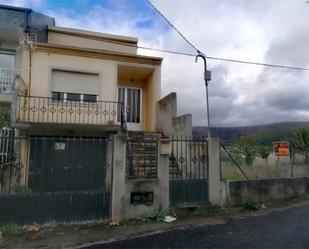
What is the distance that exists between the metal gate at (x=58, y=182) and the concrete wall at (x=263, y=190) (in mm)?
3521

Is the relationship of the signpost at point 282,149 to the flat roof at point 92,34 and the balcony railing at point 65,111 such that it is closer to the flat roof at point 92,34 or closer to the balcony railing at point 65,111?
the balcony railing at point 65,111

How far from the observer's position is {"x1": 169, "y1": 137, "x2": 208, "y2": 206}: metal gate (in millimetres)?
7754

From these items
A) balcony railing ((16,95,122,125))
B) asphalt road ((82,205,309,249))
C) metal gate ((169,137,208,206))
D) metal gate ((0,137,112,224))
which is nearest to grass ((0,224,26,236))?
metal gate ((0,137,112,224))

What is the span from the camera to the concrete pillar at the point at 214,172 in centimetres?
807

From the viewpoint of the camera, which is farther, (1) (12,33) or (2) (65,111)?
(1) (12,33)

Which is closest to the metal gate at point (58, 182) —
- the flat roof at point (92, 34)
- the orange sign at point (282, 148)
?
the orange sign at point (282, 148)

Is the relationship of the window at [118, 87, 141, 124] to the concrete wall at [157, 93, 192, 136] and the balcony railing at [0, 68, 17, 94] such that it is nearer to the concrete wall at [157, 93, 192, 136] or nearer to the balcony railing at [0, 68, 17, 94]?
the concrete wall at [157, 93, 192, 136]

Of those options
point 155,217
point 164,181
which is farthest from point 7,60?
point 155,217

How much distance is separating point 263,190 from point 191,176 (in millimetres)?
2520

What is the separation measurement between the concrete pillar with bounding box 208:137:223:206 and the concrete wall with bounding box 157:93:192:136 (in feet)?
8.99

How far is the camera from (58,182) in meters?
6.85

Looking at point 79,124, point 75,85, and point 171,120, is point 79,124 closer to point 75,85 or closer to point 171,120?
point 75,85

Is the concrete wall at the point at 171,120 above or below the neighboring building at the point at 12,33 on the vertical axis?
below

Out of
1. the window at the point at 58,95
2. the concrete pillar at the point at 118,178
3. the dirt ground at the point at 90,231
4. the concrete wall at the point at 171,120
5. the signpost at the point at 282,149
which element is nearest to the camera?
the dirt ground at the point at 90,231
